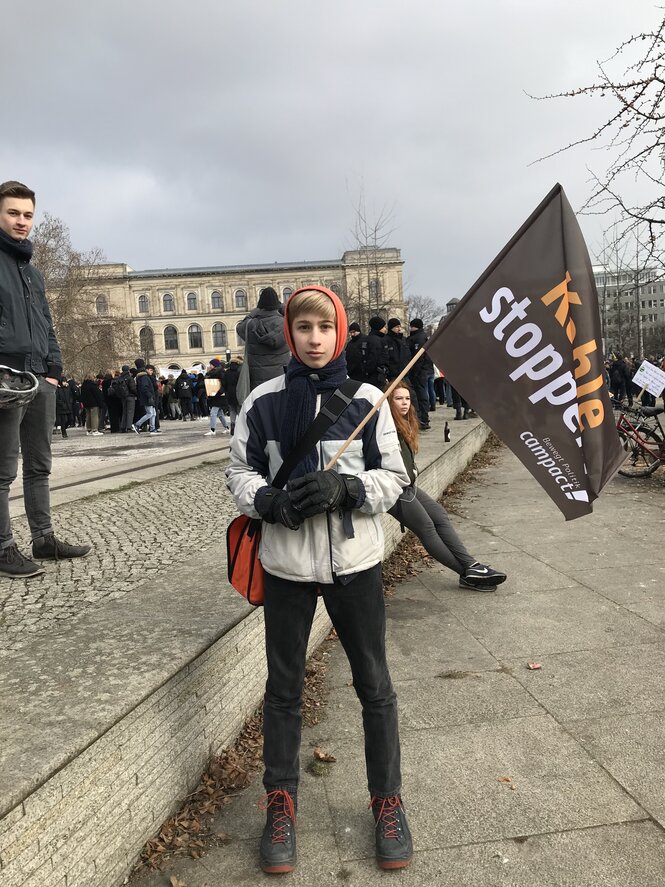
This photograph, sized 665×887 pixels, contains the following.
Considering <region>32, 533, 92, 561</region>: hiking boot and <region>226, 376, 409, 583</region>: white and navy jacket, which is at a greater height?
<region>226, 376, 409, 583</region>: white and navy jacket

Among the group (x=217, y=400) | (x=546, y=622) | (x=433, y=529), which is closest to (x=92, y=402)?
(x=217, y=400)

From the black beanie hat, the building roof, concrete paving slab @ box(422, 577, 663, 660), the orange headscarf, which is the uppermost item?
the building roof

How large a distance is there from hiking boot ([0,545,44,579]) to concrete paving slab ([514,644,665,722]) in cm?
283

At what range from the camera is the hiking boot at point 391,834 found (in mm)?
2299

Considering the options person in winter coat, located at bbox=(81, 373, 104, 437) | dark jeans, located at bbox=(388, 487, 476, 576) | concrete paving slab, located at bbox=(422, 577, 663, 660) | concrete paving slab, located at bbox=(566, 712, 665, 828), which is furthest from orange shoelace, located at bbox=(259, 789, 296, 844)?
person in winter coat, located at bbox=(81, 373, 104, 437)

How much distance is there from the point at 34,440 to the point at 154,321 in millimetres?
115702

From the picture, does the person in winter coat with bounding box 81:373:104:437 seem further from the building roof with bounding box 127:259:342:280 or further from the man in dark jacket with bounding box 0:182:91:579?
the building roof with bounding box 127:259:342:280

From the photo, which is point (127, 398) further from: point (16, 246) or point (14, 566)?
point (16, 246)

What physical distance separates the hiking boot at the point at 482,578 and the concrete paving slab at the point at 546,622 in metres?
0.09

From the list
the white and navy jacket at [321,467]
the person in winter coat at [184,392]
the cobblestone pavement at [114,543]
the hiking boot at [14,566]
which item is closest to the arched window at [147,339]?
the person in winter coat at [184,392]

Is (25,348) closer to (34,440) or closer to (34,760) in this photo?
(34,440)

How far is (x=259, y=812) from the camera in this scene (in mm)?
2674

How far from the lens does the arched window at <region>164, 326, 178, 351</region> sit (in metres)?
116

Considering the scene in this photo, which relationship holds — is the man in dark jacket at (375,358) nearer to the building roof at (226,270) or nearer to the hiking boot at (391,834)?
the hiking boot at (391,834)
